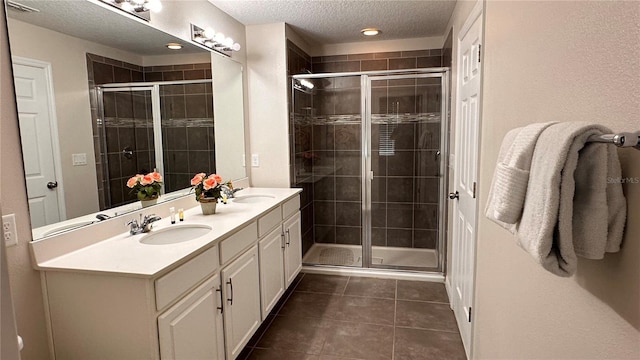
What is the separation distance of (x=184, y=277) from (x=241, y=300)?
65 cm

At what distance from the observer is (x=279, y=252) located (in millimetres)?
2857

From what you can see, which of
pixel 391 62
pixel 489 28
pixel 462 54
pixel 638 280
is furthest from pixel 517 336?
pixel 391 62

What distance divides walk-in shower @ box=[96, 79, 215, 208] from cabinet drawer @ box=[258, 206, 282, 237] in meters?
0.63

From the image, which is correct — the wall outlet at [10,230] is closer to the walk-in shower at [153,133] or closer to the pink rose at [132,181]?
the walk-in shower at [153,133]

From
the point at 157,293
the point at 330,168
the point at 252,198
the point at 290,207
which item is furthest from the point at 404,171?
the point at 157,293

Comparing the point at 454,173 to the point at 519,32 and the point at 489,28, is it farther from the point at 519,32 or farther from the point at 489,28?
the point at 519,32

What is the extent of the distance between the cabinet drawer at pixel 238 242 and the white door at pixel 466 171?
1.35 metres

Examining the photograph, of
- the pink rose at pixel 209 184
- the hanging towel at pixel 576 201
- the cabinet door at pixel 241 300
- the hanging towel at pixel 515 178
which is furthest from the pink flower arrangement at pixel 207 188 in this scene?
the hanging towel at pixel 576 201

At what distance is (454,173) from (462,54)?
0.90 m

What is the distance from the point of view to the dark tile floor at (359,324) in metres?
2.38

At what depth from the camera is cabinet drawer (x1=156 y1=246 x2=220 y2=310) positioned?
4.84ft

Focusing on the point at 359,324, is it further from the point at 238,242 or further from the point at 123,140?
the point at 123,140

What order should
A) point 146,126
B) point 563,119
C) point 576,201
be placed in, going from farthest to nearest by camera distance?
1. point 146,126
2. point 563,119
3. point 576,201

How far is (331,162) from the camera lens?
4172 millimetres
